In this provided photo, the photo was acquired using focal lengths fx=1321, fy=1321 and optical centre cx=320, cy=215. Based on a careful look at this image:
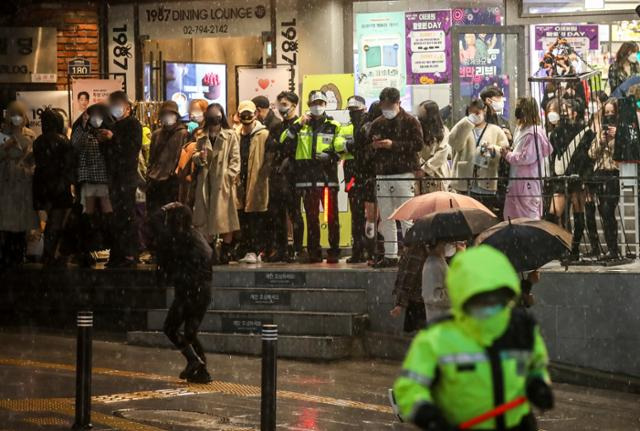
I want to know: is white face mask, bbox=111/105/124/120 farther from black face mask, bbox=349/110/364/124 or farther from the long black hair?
the long black hair

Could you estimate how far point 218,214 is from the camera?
16922 mm

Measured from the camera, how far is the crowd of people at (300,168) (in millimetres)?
15109

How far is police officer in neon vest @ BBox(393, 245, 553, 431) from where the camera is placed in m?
5.42

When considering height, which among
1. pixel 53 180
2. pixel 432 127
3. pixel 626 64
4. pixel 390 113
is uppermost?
pixel 626 64

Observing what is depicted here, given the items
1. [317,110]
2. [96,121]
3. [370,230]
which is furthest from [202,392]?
[96,121]

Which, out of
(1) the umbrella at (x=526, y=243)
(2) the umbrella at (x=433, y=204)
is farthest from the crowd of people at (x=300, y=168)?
(1) the umbrella at (x=526, y=243)

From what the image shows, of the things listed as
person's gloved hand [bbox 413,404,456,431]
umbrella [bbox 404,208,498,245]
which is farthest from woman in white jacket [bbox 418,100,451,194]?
person's gloved hand [bbox 413,404,456,431]

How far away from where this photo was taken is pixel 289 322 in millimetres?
15281

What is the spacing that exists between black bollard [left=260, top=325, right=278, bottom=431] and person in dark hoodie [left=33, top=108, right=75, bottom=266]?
8552mm

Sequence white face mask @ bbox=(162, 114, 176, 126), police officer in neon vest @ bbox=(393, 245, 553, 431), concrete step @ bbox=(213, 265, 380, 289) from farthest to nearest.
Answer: white face mask @ bbox=(162, 114, 176, 126) < concrete step @ bbox=(213, 265, 380, 289) < police officer in neon vest @ bbox=(393, 245, 553, 431)

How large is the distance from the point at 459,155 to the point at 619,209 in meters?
2.10

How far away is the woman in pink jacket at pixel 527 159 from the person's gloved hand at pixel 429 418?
9547 mm

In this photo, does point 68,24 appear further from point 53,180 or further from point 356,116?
point 356,116

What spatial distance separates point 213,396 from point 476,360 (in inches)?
278
